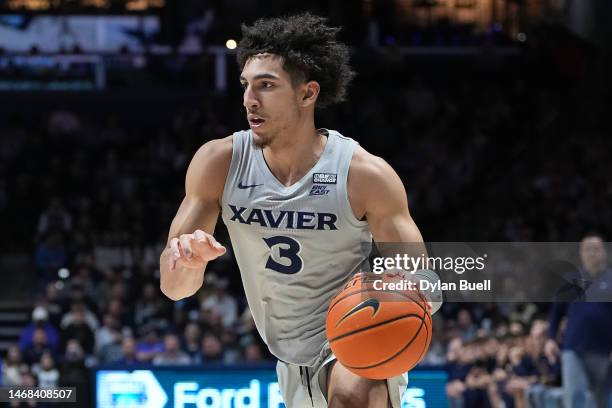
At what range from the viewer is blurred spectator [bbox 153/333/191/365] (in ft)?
32.0

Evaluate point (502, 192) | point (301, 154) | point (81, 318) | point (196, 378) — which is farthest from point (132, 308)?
point (301, 154)

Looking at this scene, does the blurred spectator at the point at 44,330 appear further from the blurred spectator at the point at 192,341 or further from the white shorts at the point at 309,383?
the white shorts at the point at 309,383

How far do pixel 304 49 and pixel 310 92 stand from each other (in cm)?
17

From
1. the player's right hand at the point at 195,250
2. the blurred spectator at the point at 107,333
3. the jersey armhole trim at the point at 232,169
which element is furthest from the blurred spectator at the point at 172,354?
the player's right hand at the point at 195,250

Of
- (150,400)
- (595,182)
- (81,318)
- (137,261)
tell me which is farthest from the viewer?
(595,182)

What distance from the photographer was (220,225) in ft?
39.2

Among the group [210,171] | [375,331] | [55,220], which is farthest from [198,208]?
[55,220]

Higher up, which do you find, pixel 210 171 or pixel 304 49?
pixel 304 49

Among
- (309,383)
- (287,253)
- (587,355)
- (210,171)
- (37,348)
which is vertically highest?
(210,171)

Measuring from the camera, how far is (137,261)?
12.5 meters

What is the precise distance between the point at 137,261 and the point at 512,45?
6.65 meters

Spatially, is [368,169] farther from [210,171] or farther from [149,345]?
[149,345]

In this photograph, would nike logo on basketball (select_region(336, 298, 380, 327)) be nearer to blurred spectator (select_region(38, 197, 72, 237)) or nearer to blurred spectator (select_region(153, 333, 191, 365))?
blurred spectator (select_region(153, 333, 191, 365))

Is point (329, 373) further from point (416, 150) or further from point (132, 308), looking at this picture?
point (416, 150)
